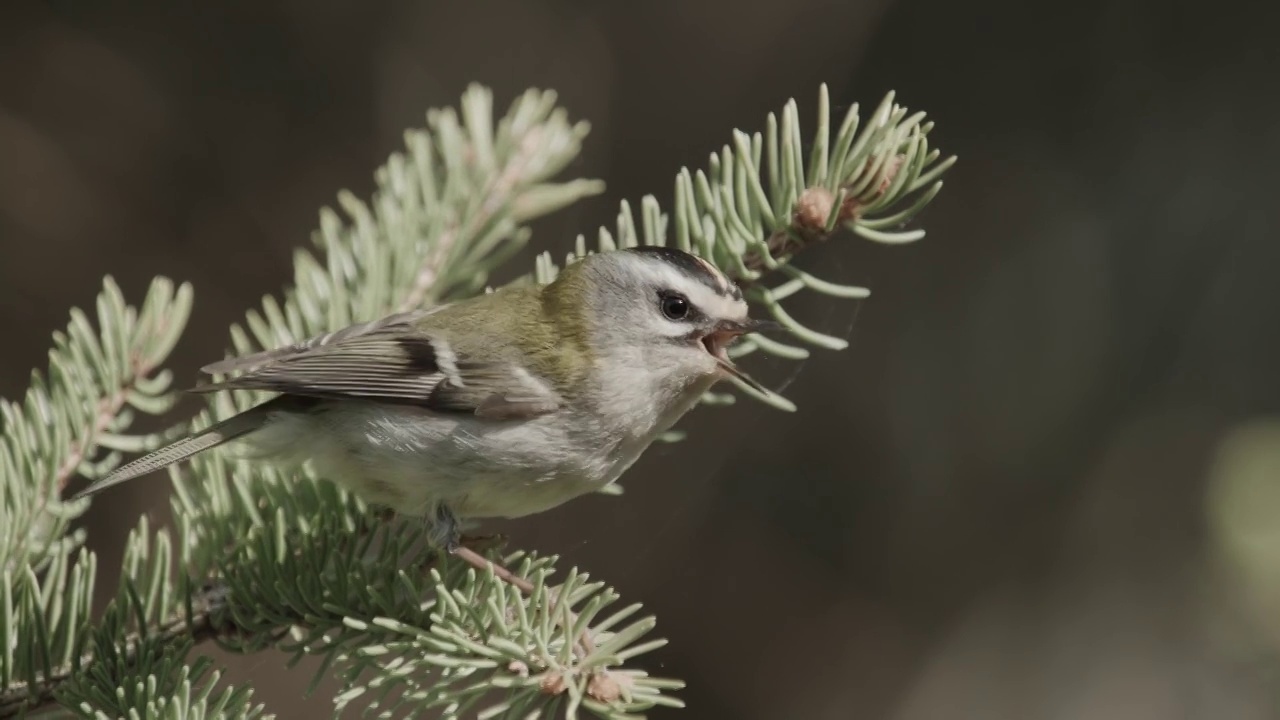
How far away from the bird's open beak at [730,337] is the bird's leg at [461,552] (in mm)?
330

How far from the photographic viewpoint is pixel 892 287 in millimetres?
2951

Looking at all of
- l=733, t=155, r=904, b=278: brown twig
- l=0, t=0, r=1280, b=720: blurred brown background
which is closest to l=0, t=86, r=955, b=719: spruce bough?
l=733, t=155, r=904, b=278: brown twig

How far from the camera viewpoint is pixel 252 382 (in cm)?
141

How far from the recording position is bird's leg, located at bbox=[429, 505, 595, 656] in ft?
3.94

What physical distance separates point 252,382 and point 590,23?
190 cm

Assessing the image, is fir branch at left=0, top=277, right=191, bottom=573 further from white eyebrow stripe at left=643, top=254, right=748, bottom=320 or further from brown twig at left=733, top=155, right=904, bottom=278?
brown twig at left=733, top=155, right=904, bottom=278

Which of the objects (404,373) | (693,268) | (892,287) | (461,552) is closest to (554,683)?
(461,552)

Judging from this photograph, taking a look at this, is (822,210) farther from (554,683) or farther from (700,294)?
(554,683)

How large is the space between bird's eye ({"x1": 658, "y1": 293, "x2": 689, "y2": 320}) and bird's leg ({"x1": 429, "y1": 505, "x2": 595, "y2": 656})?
0.35 meters

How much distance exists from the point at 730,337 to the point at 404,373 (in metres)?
0.39

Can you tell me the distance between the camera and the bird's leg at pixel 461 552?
1.20 meters

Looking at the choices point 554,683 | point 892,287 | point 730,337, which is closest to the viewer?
point 554,683

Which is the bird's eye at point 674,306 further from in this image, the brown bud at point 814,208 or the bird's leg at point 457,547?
the bird's leg at point 457,547

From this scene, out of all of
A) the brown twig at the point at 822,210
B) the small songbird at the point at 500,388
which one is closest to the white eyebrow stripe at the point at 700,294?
the small songbird at the point at 500,388
